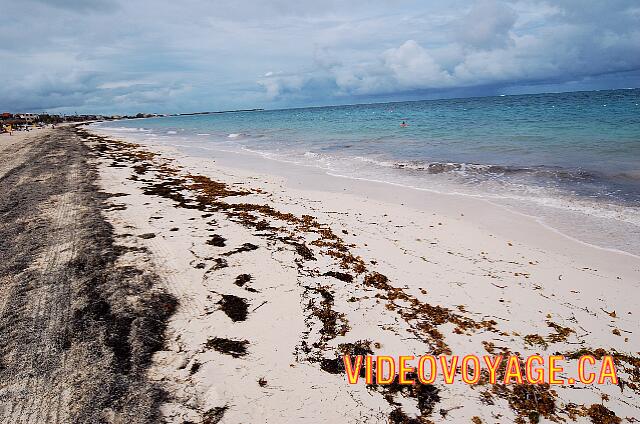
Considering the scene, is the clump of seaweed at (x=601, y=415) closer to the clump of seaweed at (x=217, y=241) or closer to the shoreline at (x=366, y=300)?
the shoreline at (x=366, y=300)

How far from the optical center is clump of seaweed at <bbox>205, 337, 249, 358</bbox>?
4.25 m

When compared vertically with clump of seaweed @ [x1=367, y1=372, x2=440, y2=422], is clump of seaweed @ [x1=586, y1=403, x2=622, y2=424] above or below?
below

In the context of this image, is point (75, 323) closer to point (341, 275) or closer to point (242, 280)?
point (242, 280)

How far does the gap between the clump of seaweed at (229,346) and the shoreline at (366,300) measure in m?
0.02

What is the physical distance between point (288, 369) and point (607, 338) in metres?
4.32

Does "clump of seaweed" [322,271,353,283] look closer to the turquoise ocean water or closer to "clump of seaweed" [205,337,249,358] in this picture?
"clump of seaweed" [205,337,249,358]

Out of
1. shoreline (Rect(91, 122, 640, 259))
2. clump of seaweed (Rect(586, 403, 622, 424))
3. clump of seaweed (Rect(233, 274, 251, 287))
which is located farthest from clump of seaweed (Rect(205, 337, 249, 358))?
shoreline (Rect(91, 122, 640, 259))

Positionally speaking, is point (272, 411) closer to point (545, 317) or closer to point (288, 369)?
point (288, 369)

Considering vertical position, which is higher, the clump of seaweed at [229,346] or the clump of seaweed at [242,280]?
the clump of seaweed at [242,280]

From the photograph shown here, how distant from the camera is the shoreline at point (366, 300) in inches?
145

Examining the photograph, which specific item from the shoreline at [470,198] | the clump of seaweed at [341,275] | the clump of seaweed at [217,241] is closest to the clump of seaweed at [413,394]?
the clump of seaweed at [341,275]

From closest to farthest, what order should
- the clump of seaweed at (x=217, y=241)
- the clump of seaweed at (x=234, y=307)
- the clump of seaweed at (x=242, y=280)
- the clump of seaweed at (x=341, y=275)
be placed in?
the clump of seaweed at (x=234, y=307) < the clump of seaweed at (x=242, y=280) < the clump of seaweed at (x=341, y=275) < the clump of seaweed at (x=217, y=241)

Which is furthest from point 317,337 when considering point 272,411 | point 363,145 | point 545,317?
point 363,145

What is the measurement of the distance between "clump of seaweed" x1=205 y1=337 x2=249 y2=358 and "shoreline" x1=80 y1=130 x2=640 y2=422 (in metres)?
0.02
